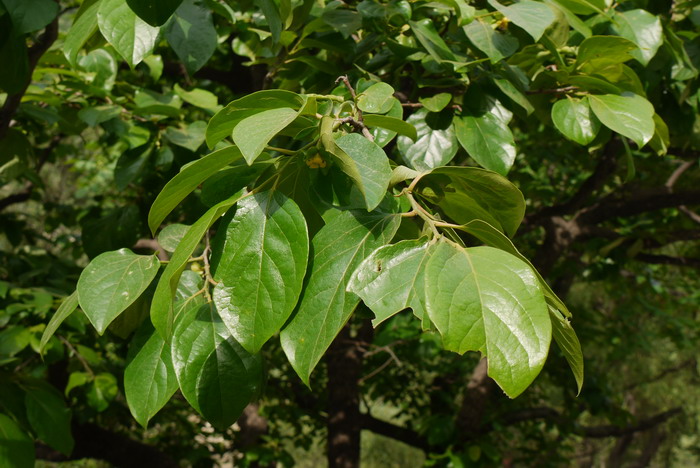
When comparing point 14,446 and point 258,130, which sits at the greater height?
point 258,130

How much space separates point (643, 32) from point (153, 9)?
1046 mm

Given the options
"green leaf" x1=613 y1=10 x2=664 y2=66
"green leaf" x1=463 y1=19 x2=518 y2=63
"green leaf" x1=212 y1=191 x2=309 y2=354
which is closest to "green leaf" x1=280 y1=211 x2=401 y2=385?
"green leaf" x1=212 y1=191 x2=309 y2=354

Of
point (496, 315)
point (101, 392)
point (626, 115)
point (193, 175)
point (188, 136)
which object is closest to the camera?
point (496, 315)

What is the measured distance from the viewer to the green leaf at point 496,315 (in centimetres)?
51

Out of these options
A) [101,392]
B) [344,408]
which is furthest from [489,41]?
[344,408]

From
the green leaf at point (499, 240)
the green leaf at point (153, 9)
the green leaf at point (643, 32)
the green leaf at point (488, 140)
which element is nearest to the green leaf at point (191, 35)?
the green leaf at point (153, 9)

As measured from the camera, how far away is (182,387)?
26.1 inches

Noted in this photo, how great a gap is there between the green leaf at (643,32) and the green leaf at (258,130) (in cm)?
98

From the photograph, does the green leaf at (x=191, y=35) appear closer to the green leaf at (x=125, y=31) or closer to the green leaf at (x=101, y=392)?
the green leaf at (x=125, y=31)

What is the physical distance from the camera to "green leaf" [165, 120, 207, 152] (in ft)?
5.22

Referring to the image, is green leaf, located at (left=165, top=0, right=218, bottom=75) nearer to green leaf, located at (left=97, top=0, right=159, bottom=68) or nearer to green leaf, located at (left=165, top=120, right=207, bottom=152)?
green leaf, located at (left=97, top=0, right=159, bottom=68)

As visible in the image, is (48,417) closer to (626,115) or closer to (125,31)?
(125,31)

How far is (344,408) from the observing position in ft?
10.9

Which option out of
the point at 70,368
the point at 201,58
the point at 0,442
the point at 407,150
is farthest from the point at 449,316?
the point at 70,368
